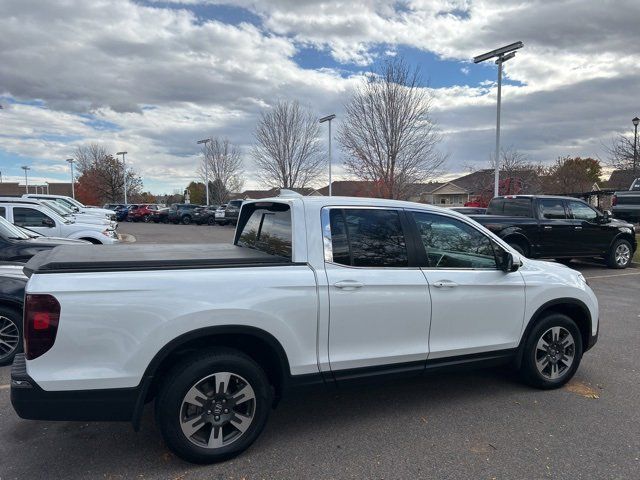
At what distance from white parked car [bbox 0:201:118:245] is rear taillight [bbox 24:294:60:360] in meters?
9.32

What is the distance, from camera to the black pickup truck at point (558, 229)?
1052cm

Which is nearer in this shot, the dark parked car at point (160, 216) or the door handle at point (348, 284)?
the door handle at point (348, 284)

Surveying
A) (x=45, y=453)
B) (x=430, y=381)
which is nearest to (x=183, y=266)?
(x=45, y=453)

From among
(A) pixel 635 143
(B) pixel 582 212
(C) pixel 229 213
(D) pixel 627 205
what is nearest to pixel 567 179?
(A) pixel 635 143

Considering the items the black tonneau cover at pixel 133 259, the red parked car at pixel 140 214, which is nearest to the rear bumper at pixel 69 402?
the black tonneau cover at pixel 133 259

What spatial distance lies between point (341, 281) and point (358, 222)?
0.54 metres

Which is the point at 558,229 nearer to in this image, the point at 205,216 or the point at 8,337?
the point at 8,337

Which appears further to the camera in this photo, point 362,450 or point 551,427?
point 551,427

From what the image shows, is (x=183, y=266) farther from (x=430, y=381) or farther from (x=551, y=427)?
(x=551, y=427)

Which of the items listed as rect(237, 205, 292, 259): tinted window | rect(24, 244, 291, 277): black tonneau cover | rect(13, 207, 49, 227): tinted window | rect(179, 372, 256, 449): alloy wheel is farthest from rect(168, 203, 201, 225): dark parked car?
rect(179, 372, 256, 449): alloy wheel

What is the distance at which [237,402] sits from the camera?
3037 millimetres

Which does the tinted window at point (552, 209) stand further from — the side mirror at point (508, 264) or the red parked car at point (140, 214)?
the red parked car at point (140, 214)

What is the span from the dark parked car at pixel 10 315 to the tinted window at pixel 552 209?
34.5 feet

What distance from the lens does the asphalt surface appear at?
115 inches
